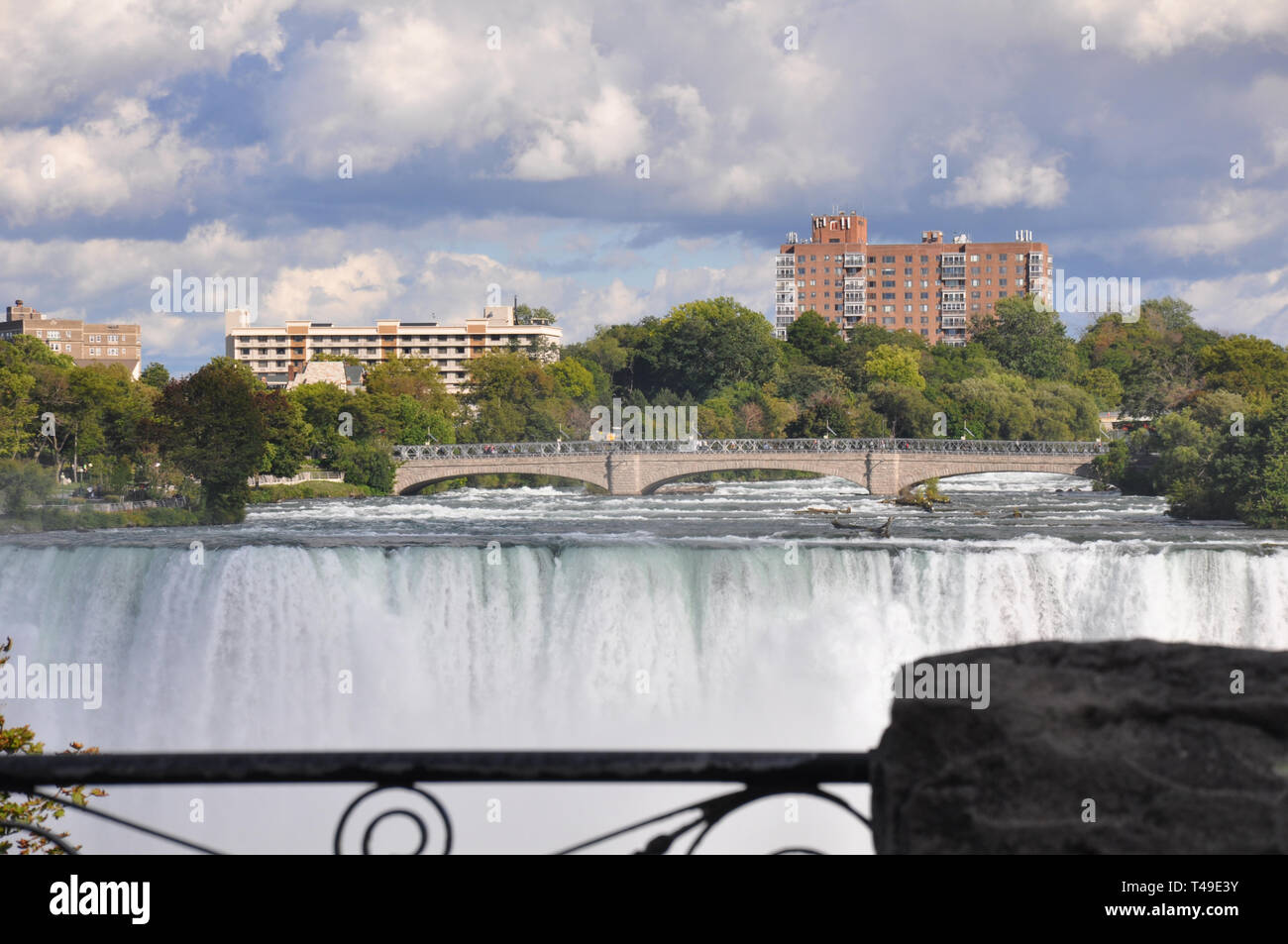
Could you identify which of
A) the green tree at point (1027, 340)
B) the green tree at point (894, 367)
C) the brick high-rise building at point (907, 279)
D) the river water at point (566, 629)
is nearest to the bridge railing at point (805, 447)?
the green tree at point (894, 367)

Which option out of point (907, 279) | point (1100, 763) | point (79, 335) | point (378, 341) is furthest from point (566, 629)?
point (79, 335)

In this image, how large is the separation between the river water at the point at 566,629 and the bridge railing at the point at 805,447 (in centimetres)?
3594

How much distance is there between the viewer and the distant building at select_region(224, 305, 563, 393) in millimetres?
131875

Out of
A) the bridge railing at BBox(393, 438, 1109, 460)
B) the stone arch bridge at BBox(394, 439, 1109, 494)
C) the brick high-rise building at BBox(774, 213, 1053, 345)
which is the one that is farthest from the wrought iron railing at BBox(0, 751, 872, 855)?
the brick high-rise building at BBox(774, 213, 1053, 345)

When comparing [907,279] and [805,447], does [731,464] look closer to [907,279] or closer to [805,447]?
[805,447]

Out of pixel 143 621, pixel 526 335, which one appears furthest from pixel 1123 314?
pixel 143 621

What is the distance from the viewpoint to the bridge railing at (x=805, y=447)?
207ft

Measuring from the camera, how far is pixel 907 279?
15112 centimetres

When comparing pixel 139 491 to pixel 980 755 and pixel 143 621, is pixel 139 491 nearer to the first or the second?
pixel 143 621

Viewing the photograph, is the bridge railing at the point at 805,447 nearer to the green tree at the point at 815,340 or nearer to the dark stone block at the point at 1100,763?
the green tree at the point at 815,340

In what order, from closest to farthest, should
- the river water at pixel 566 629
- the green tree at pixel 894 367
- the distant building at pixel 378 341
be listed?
the river water at pixel 566 629 < the green tree at pixel 894 367 < the distant building at pixel 378 341

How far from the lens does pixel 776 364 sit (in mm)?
101375

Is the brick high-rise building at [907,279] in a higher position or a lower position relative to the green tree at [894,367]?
higher
